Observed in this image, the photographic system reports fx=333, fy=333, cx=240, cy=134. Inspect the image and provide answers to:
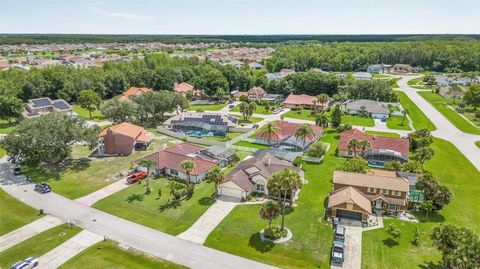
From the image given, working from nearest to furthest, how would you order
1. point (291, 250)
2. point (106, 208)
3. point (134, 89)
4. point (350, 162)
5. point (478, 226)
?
point (291, 250) → point (478, 226) → point (106, 208) → point (350, 162) → point (134, 89)

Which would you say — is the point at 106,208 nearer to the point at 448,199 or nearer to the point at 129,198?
the point at 129,198

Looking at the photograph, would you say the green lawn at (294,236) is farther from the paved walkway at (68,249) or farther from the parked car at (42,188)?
the parked car at (42,188)

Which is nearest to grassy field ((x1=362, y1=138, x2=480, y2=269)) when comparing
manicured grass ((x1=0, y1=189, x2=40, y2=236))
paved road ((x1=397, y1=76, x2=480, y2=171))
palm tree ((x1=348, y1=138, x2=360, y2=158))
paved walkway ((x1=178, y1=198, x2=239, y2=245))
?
paved road ((x1=397, y1=76, x2=480, y2=171))

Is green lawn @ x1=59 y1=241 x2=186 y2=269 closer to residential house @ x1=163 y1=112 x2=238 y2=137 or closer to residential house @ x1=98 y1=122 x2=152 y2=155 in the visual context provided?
residential house @ x1=98 y1=122 x2=152 y2=155

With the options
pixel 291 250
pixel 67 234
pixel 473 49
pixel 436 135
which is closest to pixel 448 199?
pixel 291 250

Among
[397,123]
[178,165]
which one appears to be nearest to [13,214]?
[178,165]

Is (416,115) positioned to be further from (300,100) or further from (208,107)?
(208,107)
